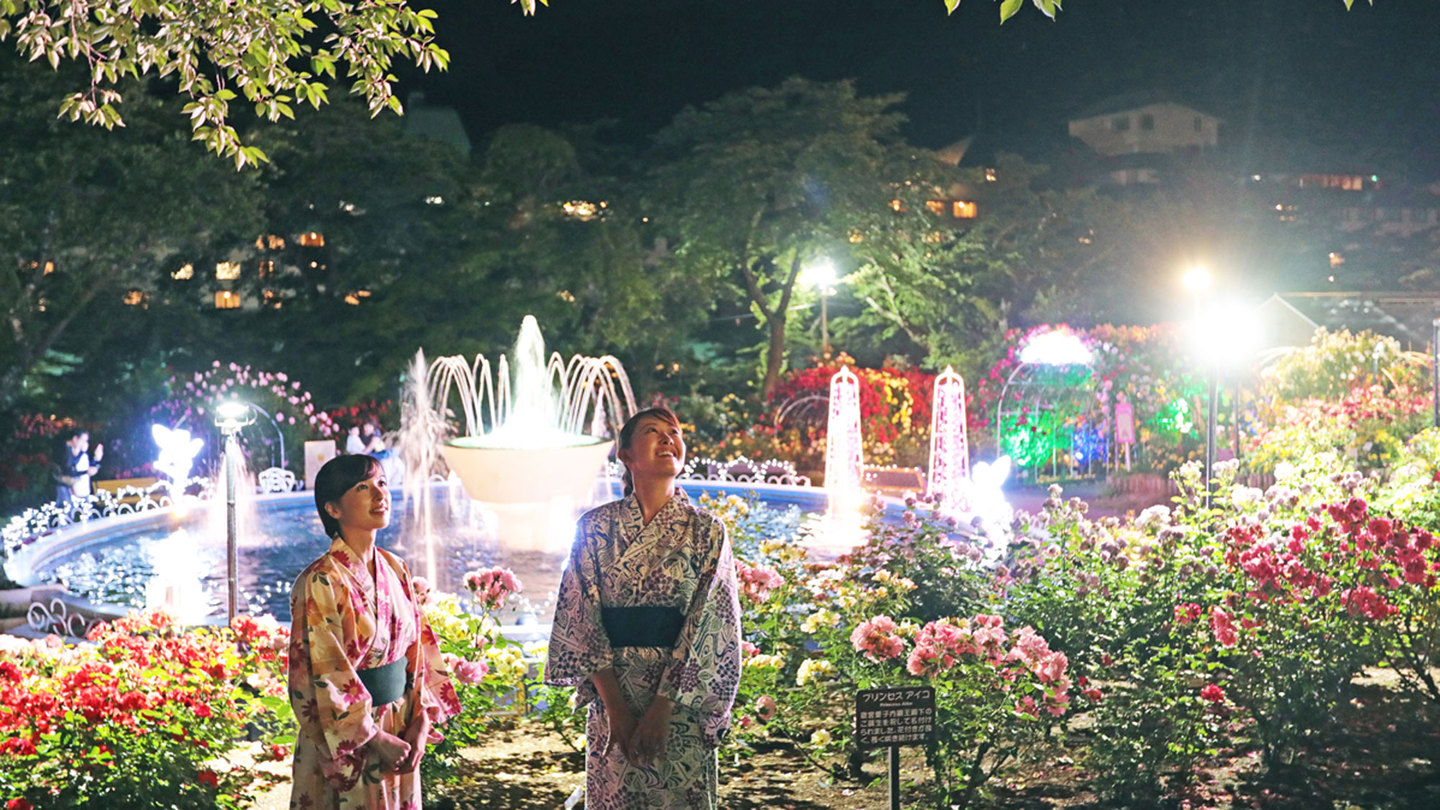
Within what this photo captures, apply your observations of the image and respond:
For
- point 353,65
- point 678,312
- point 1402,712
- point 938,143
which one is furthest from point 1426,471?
point 938,143

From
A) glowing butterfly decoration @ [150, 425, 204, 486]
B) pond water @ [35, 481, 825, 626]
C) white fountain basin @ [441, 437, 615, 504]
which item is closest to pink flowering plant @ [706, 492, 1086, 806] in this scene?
pond water @ [35, 481, 825, 626]

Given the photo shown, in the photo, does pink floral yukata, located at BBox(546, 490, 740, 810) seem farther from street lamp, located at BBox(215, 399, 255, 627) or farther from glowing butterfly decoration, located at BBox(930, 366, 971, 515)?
glowing butterfly decoration, located at BBox(930, 366, 971, 515)

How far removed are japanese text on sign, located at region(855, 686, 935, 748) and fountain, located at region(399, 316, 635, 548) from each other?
7.39m

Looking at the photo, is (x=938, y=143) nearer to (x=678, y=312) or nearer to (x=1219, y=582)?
(x=678, y=312)

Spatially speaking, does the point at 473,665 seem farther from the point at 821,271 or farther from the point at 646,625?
the point at 821,271

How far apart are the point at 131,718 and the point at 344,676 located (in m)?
1.46

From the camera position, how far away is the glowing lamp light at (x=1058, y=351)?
19.7 metres

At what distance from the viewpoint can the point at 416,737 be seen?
4.06 meters

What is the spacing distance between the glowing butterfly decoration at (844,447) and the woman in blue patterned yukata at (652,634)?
38.1 ft

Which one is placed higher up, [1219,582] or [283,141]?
[283,141]

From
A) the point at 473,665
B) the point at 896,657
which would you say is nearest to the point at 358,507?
the point at 473,665

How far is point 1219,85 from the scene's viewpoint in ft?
179

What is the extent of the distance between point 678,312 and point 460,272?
5012 millimetres

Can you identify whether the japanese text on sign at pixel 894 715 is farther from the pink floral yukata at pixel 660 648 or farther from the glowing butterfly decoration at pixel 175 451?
the glowing butterfly decoration at pixel 175 451
